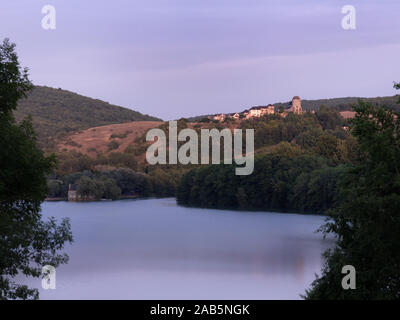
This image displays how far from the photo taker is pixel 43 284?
1998 centimetres

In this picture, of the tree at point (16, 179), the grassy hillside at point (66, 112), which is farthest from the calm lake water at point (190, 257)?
the grassy hillside at point (66, 112)

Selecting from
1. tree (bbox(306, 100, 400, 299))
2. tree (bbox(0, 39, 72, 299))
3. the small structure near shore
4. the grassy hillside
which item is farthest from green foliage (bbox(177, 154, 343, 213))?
the grassy hillside

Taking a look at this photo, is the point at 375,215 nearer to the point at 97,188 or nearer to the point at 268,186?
the point at 268,186

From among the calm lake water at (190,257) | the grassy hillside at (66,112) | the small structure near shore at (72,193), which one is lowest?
the calm lake water at (190,257)

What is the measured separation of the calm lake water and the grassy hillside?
214 ft

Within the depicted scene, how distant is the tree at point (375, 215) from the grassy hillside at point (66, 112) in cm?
9354

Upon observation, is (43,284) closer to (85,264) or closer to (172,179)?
(85,264)

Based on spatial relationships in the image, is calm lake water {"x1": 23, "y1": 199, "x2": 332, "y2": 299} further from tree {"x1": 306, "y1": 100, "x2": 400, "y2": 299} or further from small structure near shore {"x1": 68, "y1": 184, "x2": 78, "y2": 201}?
small structure near shore {"x1": 68, "y1": 184, "x2": 78, "y2": 201}

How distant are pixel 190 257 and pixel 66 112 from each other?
347 feet

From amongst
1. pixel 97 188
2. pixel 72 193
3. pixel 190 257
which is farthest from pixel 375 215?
pixel 72 193

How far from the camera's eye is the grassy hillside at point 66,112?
113 meters

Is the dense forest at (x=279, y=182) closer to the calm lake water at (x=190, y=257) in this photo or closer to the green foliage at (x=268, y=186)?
the green foliage at (x=268, y=186)

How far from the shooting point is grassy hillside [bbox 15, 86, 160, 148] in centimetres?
11329
